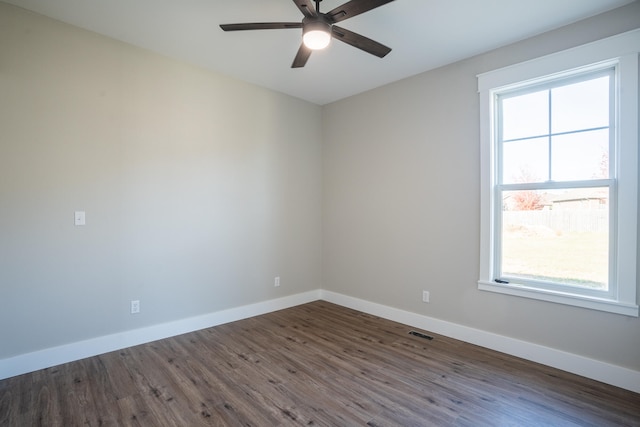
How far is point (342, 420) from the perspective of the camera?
6.33 ft

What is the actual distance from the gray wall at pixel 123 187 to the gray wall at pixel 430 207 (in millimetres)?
917

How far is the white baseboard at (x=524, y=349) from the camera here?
7.52ft

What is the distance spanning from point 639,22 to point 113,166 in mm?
4332

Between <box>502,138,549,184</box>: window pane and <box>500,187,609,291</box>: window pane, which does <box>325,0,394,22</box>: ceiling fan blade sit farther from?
<box>500,187,609,291</box>: window pane

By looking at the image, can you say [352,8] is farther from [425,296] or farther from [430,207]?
[425,296]

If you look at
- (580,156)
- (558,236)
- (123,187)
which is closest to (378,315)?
(558,236)

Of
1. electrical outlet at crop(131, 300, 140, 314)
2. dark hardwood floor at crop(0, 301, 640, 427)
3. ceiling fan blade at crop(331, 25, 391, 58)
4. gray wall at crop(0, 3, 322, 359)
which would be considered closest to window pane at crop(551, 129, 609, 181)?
dark hardwood floor at crop(0, 301, 640, 427)

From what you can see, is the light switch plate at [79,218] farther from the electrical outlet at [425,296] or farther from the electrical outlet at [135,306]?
the electrical outlet at [425,296]

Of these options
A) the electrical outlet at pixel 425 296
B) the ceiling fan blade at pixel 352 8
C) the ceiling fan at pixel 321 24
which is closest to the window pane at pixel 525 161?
the electrical outlet at pixel 425 296

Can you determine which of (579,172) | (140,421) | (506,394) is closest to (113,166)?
(140,421)

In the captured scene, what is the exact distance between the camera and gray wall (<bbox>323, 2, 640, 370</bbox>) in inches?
98.3

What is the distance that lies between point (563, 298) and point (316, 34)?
2777 millimetres

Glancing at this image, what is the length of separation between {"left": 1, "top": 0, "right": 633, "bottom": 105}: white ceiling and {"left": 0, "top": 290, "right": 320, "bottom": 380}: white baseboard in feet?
8.92

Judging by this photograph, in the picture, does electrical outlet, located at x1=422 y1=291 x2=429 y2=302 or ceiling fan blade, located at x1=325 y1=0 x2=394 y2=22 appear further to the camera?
electrical outlet, located at x1=422 y1=291 x2=429 y2=302
